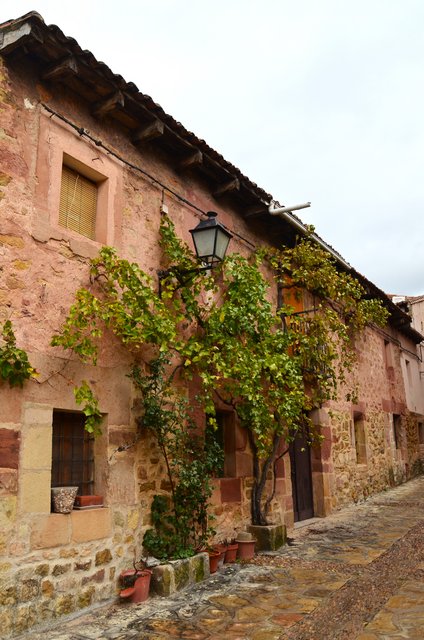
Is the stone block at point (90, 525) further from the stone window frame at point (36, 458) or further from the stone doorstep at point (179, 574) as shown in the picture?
the stone doorstep at point (179, 574)

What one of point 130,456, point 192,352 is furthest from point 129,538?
point 192,352

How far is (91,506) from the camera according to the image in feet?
14.5

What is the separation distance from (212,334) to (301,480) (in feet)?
14.2

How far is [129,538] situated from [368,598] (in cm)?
211

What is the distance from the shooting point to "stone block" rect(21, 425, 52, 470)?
3.92 meters

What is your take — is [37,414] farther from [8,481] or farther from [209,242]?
[209,242]

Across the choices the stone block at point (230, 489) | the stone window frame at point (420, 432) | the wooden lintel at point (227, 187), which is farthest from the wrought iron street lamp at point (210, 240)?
the stone window frame at point (420, 432)

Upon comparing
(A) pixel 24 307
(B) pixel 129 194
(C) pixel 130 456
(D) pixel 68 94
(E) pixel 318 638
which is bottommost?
(E) pixel 318 638

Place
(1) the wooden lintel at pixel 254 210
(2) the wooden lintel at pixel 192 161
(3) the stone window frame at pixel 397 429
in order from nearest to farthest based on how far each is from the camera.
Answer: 1. (2) the wooden lintel at pixel 192 161
2. (1) the wooden lintel at pixel 254 210
3. (3) the stone window frame at pixel 397 429

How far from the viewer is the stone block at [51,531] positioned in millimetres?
3873

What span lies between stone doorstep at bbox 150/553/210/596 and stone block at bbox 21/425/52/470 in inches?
56.8

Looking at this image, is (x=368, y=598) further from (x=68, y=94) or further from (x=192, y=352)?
(x=68, y=94)

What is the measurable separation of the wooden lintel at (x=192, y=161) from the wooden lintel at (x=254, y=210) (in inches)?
57.3

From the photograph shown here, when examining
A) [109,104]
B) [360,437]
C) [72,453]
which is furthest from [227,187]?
[360,437]
